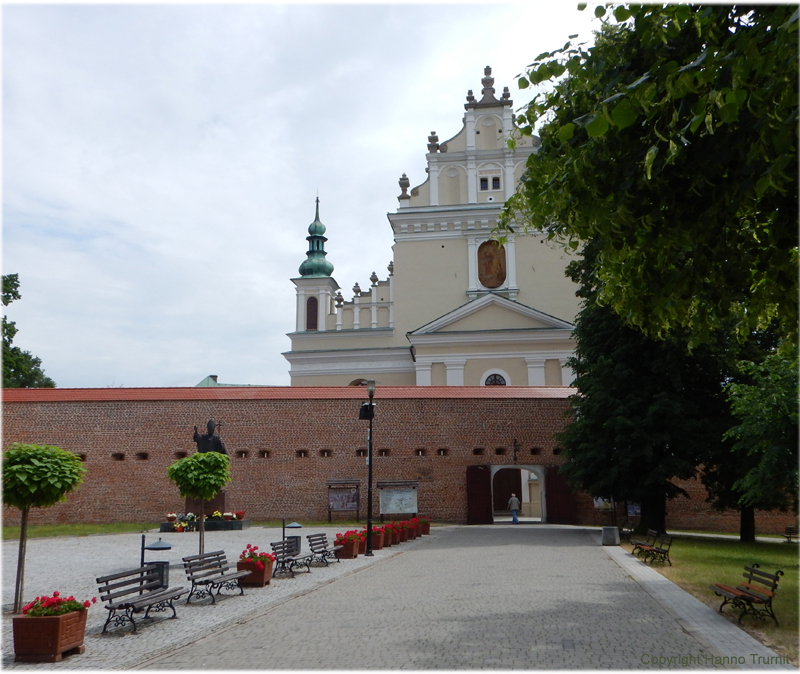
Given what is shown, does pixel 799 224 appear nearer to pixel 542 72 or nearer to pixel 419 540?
pixel 542 72

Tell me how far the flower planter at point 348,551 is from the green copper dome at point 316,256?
3029cm

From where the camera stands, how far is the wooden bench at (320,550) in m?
14.2

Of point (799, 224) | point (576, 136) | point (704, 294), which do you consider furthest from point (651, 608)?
point (576, 136)

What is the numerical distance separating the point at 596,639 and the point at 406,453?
17.9 metres

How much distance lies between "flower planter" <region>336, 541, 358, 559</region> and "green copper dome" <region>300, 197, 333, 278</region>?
99.4ft

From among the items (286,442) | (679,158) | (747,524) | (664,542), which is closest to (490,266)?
(286,442)

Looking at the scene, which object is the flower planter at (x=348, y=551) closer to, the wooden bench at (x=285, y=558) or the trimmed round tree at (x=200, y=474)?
the wooden bench at (x=285, y=558)

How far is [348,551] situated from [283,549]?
2.84m

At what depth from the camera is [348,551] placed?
1538 centimetres

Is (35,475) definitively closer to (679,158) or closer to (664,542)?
(679,158)

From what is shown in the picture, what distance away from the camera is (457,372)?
116 feet

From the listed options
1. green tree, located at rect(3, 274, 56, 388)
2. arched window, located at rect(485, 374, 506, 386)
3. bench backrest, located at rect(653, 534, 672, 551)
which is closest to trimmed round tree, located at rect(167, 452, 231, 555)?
bench backrest, located at rect(653, 534, 672, 551)

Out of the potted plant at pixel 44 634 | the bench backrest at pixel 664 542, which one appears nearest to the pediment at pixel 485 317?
the bench backrest at pixel 664 542

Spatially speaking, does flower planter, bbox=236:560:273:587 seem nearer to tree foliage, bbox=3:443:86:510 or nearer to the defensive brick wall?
tree foliage, bbox=3:443:86:510
